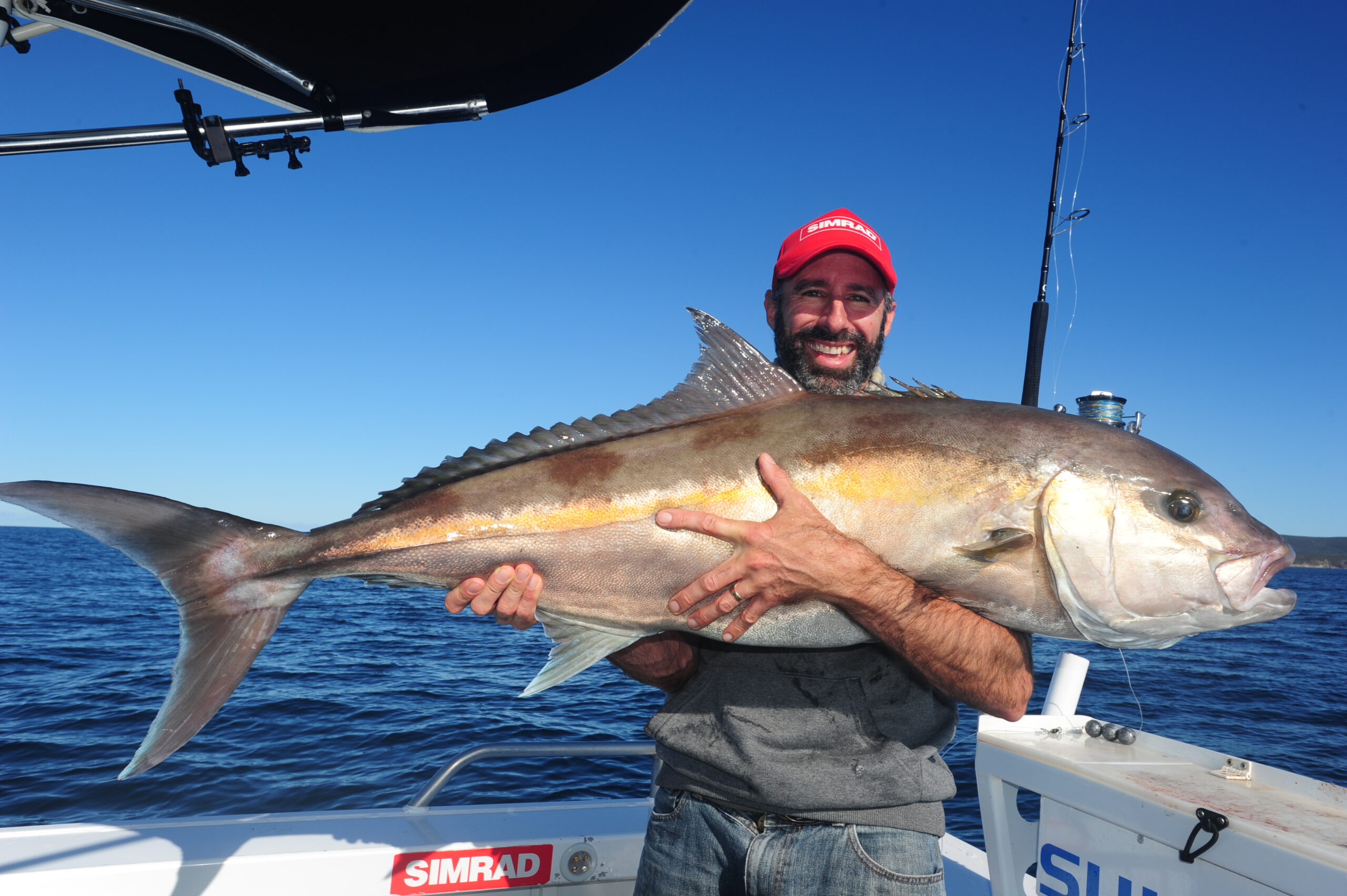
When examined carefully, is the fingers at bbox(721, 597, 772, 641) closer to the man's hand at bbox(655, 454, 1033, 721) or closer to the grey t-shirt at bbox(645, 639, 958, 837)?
the man's hand at bbox(655, 454, 1033, 721)

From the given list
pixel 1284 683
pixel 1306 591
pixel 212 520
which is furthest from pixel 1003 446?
pixel 1306 591

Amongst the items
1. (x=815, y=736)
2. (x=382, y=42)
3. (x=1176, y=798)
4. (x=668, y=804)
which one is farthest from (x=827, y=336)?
(x=1176, y=798)

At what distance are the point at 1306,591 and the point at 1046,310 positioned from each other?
261ft

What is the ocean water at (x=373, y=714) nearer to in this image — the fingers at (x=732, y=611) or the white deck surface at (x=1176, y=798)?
the white deck surface at (x=1176, y=798)

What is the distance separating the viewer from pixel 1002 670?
2.45 m

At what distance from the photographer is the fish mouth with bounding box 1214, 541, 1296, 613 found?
225 centimetres

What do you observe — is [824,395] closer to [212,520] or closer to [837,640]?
[837,640]

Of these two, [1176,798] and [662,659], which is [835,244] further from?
[1176,798]

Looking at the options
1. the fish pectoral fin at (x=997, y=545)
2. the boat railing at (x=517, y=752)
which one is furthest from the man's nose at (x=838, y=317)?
the boat railing at (x=517, y=752)

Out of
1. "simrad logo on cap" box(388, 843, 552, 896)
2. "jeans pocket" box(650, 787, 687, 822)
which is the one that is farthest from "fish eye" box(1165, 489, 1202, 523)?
"simrad logo on cap" box(388, 843, 552, 896)

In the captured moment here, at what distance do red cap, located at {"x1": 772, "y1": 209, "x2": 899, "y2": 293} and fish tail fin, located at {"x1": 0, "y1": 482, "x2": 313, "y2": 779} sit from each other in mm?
2044

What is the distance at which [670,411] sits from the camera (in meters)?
2.68

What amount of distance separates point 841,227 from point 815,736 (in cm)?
188

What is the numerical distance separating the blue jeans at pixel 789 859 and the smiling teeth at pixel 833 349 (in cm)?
164
